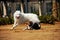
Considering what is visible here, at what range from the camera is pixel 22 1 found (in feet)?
69.6

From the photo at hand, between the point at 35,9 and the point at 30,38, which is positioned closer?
the point at 30,38

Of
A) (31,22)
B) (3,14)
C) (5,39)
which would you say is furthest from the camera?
(3,14)

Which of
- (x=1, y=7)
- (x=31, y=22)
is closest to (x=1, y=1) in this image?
(x=1, y=7)

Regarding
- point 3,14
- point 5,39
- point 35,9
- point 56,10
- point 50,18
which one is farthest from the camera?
point 35,9

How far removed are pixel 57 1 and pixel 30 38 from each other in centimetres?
1147

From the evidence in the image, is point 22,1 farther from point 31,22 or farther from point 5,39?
point 5,39

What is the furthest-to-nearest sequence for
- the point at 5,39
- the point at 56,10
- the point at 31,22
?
the point at 56,10, the point at 31,22, the point at 5,39

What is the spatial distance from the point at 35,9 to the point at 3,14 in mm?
2921

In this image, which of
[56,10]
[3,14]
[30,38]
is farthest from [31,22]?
[3,14]

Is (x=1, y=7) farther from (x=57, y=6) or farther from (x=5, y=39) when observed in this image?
(x=5, y=39)

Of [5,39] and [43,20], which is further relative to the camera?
[43,20]

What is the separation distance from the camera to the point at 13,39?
7.94m

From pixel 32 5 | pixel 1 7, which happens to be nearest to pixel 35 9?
pixel 32 5

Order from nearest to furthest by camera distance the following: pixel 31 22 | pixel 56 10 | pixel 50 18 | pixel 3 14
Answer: pixel 31 22, pixel 50 18, pixel 56 10, pixel 3 14
